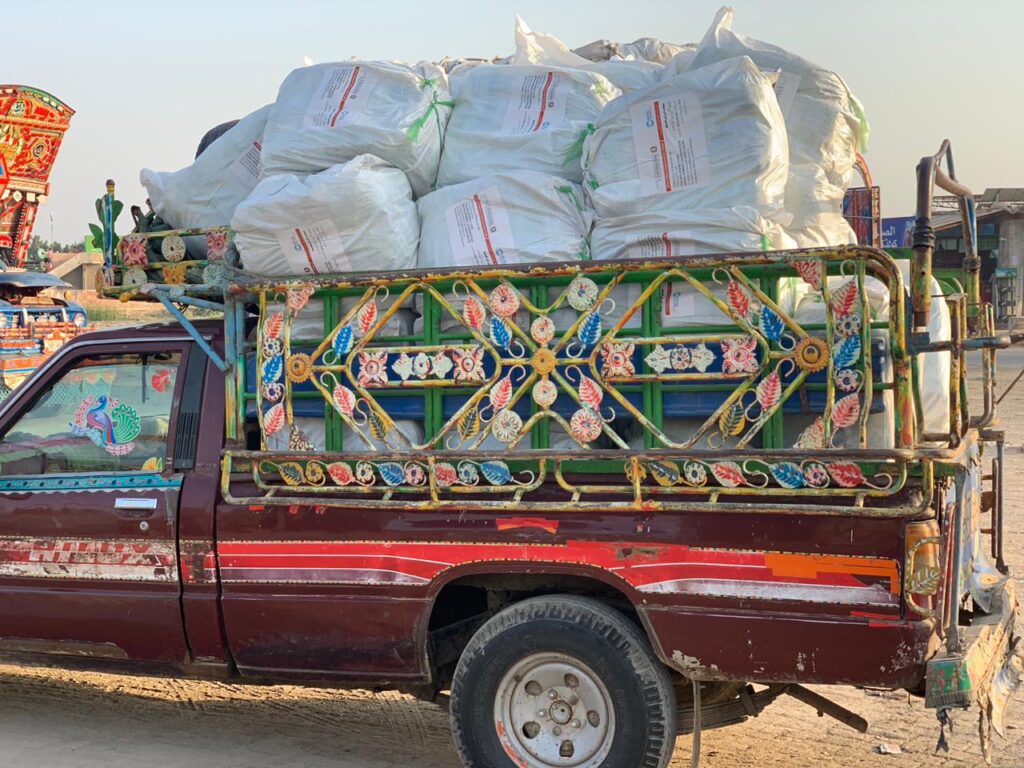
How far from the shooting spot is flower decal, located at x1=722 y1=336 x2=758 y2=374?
11.4 ft

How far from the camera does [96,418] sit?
14.2 ft

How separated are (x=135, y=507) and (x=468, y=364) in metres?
1.39

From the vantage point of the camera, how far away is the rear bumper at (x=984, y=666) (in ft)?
10.7

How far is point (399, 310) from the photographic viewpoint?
394cm

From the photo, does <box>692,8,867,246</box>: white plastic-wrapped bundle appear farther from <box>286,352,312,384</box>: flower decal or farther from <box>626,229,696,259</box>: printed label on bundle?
<box>286,352,312,384</box>: flower decal

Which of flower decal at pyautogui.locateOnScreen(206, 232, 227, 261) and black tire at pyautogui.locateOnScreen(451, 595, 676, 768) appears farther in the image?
flower decal at pyautogui.locateOnScreen(206, 232, 227, 261)

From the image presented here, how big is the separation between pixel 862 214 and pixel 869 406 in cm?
232

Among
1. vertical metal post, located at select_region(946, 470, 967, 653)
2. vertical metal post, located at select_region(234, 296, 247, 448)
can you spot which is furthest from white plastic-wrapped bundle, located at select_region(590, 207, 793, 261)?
vertical metal post, located at select_region(234, 296, 247, 448)

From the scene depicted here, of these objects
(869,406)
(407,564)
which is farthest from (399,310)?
(869,406)

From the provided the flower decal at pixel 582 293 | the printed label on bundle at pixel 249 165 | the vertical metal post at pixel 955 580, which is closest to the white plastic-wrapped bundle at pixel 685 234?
the flower decal at pixel 582 293

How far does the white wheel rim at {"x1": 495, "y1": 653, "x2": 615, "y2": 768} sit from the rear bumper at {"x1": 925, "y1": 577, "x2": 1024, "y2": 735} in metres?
1.01

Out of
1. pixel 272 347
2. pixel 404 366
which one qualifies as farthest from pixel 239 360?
pixel 404 366

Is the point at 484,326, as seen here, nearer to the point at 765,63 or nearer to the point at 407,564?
the point at 407,564

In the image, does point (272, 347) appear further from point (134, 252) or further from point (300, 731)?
point (300, 731)
